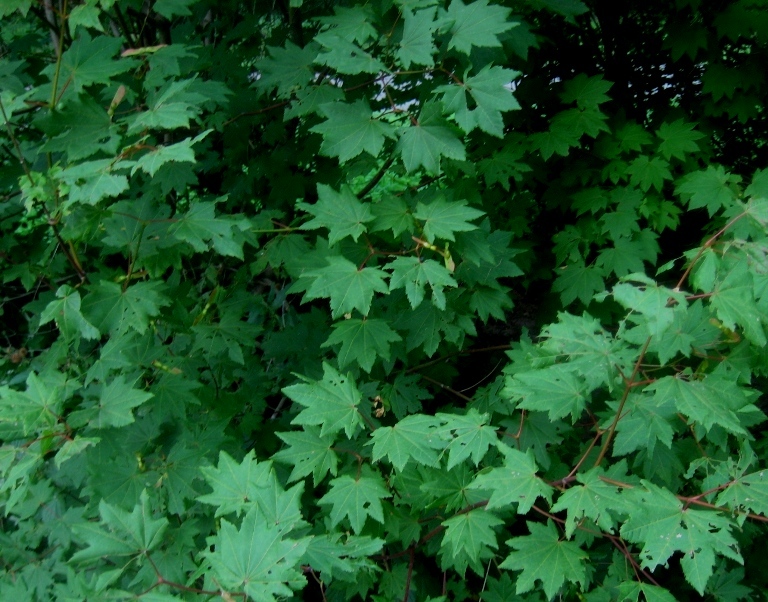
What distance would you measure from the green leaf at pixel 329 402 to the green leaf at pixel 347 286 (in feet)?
0.66

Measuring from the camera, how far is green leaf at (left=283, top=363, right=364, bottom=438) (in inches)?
77.0

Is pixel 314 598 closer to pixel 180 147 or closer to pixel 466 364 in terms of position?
pixel 466 364

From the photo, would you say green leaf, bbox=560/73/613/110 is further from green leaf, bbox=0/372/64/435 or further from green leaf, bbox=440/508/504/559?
green leaf, bbox=0/372/64/435

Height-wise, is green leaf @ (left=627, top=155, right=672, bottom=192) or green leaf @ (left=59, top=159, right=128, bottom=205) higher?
green leaf @ (left=59, top=159, right=128, bottom=205)

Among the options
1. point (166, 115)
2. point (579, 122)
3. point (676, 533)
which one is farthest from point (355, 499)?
point (579, 122)

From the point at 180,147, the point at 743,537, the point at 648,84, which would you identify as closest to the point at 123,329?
the point at 180,147

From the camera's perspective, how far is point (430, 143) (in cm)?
203

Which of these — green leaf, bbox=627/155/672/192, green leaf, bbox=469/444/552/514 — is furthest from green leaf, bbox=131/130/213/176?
green leaf, bbox=627/155/672/192

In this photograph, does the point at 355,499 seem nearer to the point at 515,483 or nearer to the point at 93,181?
the point at 515,483

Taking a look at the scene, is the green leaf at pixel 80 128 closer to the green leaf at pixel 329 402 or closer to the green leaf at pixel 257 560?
the green leaf at pixel 329 402

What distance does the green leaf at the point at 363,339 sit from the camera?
7.13 feet

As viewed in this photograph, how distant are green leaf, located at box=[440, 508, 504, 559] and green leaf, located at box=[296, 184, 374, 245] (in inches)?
36.4

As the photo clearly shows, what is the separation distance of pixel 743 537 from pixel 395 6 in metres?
2.44

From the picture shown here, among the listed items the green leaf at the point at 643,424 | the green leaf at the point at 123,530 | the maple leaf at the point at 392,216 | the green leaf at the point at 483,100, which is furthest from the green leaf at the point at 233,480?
the green leaf at the point at 483,100
